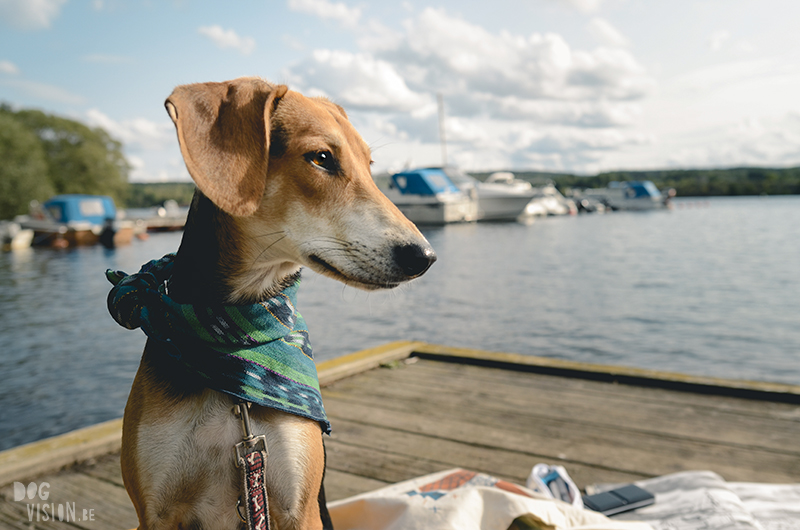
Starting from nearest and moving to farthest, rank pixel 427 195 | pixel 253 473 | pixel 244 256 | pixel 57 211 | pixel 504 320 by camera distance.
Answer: pixel 253 473 < pixel 244 256 < pixel 504 320 < pixel 57 211 < pixel 427 195

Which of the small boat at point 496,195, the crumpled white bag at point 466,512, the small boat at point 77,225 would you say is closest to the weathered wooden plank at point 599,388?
the crumpled white bag at point 466,512

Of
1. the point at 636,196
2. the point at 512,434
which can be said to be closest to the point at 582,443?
the point at 512,434

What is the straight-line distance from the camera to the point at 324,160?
143cm

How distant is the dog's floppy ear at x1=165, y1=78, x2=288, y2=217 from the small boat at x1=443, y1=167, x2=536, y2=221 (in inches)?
1423

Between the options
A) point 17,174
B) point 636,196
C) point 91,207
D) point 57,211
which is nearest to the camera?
point 57,211

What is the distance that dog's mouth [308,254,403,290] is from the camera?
134 centimetres

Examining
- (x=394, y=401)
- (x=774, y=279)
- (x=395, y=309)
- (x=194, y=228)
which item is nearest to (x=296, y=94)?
(x=194, y=228)

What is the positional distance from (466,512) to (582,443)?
135cm

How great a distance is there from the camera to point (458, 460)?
2.95 metres

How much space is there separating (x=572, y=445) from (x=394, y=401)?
1271 mm

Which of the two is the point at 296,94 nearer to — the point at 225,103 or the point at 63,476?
the point at 225,103

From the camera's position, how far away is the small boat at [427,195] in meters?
34.8

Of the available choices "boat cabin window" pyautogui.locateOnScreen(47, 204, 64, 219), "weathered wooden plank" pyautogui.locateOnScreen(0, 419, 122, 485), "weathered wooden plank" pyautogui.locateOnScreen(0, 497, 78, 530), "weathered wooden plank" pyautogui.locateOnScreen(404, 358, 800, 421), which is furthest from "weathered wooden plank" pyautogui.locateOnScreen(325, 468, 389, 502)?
"boat cabin window" pyautogui.locateOnScreen(47, 204, 64, 219)

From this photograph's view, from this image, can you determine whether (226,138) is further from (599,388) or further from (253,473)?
(599,388)
